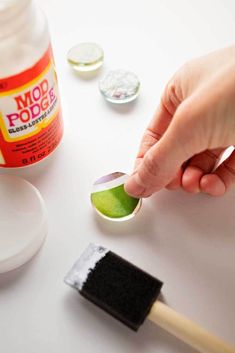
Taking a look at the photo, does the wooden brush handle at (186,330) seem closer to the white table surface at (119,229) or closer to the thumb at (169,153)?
the white table surface at (119,229)

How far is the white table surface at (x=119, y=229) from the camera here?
0.45m

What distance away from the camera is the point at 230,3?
0.73 m

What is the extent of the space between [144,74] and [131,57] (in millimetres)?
42

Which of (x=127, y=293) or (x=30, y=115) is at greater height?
(x=30, y=115)

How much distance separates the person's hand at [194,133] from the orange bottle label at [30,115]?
113 millimetres

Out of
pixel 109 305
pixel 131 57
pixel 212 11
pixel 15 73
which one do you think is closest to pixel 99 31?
pixel 131 57

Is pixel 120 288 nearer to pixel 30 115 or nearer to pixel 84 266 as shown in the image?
pixel 84 266

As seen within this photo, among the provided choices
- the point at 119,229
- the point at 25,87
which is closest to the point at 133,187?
the point at 119,229

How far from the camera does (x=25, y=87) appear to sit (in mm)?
458

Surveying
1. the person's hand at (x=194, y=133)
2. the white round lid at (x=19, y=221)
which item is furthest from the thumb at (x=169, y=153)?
the white round lid at (x=19, y=221)

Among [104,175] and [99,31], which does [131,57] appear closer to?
[99,31]

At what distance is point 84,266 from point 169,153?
0.46 ft

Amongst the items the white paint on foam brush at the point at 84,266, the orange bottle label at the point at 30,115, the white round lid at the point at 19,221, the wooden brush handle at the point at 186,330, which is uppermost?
the orange bottle label at the point at 30,115

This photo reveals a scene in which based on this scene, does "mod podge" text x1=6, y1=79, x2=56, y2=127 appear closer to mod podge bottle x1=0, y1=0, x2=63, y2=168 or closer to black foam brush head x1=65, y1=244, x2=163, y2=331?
mod podge bottle x1=0, y1=0, x2=63, y2=168
